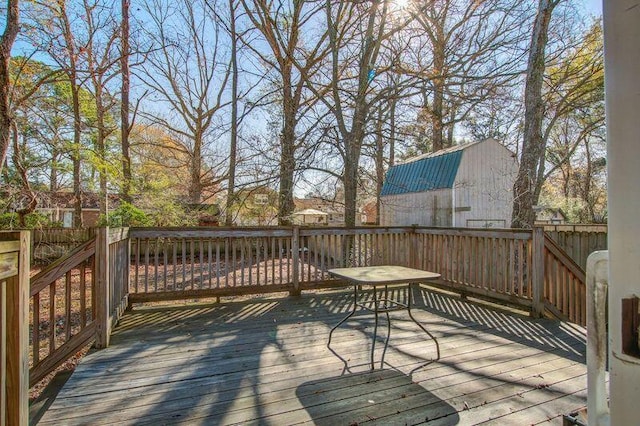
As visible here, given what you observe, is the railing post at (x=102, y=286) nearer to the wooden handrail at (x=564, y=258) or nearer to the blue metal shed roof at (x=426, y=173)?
the wooden handrail at (x=564, y=258)

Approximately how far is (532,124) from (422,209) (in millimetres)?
5415

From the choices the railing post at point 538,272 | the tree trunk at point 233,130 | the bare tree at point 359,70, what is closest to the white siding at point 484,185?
the bare tree at point 359,70

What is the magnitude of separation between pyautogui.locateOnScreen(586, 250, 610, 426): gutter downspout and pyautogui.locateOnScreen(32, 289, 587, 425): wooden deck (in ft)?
5.17

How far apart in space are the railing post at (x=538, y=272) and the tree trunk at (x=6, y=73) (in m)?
7.19

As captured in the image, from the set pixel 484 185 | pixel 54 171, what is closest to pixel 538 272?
pixel 484 185

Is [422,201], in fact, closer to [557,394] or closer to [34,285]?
[557,394]

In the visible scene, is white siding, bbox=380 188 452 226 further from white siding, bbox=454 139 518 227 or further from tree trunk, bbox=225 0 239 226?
tree trunk, bbox=225 0 239 226

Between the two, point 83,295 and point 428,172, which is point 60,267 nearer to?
point 83,295

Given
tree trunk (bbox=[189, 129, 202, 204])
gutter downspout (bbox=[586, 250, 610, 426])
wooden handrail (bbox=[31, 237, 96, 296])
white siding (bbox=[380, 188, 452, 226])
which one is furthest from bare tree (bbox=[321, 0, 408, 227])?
tree trunk (bbox=[189, 129, 202, 204])

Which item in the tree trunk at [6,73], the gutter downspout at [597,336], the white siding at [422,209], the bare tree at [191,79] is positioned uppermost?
the bare tree at [191,79]

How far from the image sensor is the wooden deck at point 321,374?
2.09 meters

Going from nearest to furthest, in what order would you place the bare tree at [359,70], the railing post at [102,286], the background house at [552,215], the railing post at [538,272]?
the railing post at [102,286]
the railing post at [538,272]
the bare tree at [359,70]
the background house at [552,215]

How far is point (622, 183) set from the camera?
50cm

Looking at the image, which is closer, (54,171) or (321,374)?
(321,374)
